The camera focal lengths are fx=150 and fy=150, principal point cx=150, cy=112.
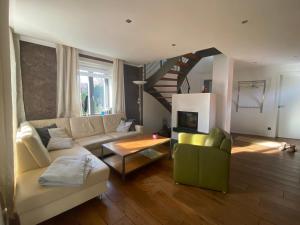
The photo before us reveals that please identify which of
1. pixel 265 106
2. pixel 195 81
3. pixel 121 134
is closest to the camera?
pixel 121 134

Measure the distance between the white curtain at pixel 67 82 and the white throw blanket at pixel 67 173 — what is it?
1762 mm

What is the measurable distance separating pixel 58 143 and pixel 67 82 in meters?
1.41

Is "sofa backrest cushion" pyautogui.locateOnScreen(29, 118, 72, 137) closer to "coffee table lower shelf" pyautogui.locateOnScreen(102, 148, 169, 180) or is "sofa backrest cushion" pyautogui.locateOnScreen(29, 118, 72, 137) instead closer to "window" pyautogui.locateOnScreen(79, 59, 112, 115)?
"window" pyautogui.locateOnScreen(79, 59, 112, 115)

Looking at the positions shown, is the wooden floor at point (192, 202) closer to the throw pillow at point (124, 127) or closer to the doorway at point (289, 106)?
the throw pillow at point (124, 127)

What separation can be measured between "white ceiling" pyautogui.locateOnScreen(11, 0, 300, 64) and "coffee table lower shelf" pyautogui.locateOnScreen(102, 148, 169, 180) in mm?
2026

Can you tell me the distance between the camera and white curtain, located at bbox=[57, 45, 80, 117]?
3203 millimetres

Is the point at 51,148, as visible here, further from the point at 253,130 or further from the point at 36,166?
the point at 253,130

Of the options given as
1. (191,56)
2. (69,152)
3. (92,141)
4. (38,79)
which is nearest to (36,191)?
(69,152)

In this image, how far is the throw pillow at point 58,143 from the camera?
2.49 metres

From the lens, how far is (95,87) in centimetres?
405

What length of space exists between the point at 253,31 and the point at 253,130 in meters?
4.07

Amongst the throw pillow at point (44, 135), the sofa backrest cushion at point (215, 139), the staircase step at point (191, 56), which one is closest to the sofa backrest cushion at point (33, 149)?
the throw pillow at point (44, 135)

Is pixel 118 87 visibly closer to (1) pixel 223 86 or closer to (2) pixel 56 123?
(2) pixel 56 123

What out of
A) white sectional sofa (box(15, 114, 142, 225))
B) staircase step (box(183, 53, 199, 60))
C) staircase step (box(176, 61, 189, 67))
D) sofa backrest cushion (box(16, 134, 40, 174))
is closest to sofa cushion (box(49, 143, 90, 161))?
white sectional sofa (box(15, 114, 142, 225))
